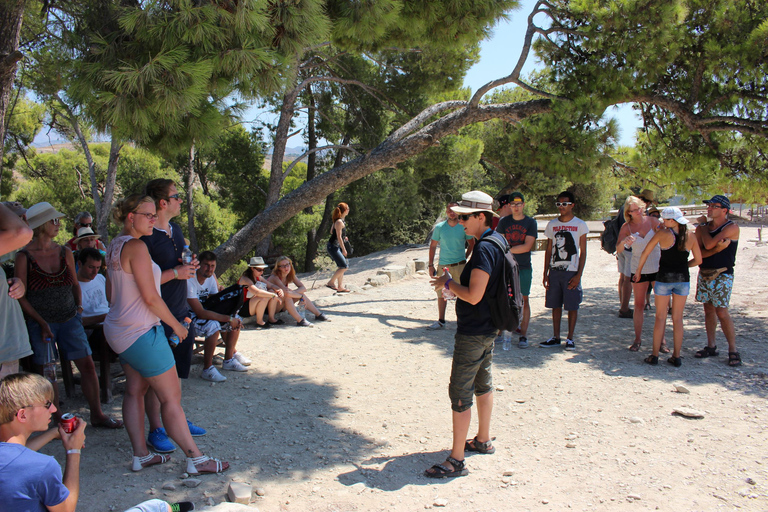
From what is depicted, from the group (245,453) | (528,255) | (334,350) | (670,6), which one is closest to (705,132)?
(670,6)

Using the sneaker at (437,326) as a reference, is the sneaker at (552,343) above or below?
below

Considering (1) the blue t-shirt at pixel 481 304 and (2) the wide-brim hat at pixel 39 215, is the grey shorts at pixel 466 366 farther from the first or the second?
(2) the wide-brim hat at pixel 39 215

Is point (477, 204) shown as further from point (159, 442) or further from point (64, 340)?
point (64, 340)

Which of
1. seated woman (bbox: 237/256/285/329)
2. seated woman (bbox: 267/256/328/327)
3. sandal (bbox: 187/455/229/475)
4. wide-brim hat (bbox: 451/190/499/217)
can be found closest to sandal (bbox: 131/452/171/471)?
sandal (bbox: 187/455/229/475)

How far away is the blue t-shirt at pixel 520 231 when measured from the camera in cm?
609

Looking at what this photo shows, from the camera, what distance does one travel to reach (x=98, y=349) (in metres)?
4.48

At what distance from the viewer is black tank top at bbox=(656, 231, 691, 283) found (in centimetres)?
517

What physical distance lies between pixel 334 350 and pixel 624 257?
13.5 ft

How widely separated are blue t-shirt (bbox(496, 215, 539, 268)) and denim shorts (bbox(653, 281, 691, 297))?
1.37 m

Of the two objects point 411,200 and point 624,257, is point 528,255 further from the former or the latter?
point 411,200

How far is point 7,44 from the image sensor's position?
3928 millimetres

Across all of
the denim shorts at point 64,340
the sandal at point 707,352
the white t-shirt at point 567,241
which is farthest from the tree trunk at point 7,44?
the sandal at point 707,352

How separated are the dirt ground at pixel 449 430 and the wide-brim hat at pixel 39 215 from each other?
1.53 metres

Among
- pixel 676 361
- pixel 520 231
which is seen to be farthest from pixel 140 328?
pixel 676 361
